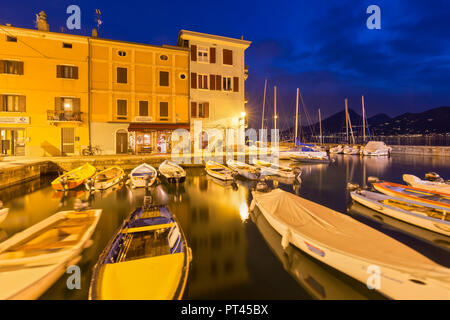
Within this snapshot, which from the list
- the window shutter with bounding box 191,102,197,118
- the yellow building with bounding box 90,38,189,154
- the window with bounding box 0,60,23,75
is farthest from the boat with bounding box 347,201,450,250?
the window with bounding box 0,60,23,75

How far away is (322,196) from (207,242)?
9008mm

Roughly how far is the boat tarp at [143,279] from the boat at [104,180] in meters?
10.9

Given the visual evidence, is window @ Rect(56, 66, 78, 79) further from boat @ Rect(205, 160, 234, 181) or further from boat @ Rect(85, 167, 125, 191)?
boat @ Rect(205, 160, 234, 181)

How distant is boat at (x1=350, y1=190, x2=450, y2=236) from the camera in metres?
7.46

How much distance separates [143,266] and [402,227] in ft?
30.7

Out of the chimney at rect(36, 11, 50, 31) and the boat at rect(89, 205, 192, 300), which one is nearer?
the boat at rect(89, 205, 192, 300)

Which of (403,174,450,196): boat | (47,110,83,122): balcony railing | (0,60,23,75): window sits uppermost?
(0,60,23,75): window

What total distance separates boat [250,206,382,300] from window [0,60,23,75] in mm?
26029

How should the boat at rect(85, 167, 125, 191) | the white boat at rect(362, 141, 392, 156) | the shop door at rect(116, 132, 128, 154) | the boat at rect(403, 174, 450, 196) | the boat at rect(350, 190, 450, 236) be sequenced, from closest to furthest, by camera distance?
the boat at rect(350, 190, 450, 236) → the boat at rect(403, 174, 450, 196) → the boat at rect(85, 167, 125, 191) → the shop door at rect(116, 132, 128, 154) → the white boat at rect(362, 141, 392, 156)

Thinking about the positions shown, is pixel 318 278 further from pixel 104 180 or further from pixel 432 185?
pixel 104 180

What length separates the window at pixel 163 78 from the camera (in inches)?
918

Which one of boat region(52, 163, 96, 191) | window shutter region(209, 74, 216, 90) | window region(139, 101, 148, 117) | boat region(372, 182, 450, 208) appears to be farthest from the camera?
window shutter region(209, 74, 216, 90)

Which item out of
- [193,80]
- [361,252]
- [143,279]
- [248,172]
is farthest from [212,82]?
[143,279]
